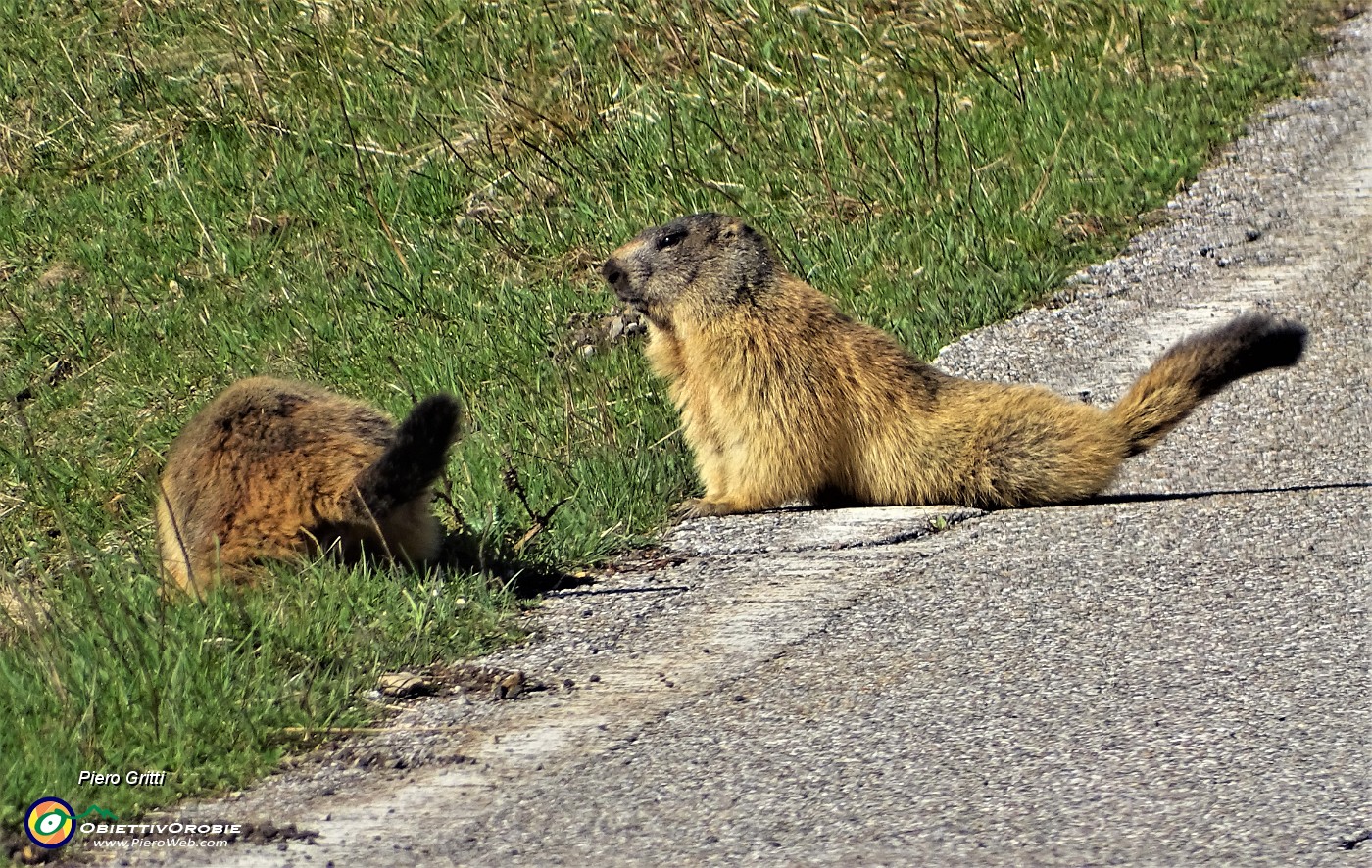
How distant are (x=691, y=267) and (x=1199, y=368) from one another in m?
2.27

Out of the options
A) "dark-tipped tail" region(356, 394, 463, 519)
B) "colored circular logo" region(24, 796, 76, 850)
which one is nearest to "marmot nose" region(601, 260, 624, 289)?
"dark-tipped tail" region(356, 394, 463, 519)

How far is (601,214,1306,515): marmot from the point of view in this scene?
262 inches

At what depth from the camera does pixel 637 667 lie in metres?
5.12

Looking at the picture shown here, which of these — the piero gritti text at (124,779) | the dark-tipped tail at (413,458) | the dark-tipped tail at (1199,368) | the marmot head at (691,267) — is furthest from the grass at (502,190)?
the dark-tipped tail at (1199,368)

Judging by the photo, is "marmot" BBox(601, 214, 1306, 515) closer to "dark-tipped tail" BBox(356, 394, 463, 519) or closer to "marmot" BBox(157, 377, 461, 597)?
"marmot" BBox(157, 377, 461, 597)

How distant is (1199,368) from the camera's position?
649 centimetres

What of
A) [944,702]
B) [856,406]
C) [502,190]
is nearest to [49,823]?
[944,702]

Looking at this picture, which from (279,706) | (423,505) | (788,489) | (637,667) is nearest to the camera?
(279,706)

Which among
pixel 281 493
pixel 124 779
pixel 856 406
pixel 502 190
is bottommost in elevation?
pixel 124 779

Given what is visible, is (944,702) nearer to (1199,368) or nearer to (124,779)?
(124,779)

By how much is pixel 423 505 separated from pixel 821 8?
27.4ft

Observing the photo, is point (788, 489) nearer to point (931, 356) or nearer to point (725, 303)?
point (725, 303)

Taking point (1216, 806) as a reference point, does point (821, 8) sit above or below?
above

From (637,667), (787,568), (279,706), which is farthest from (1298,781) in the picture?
(279,706)
